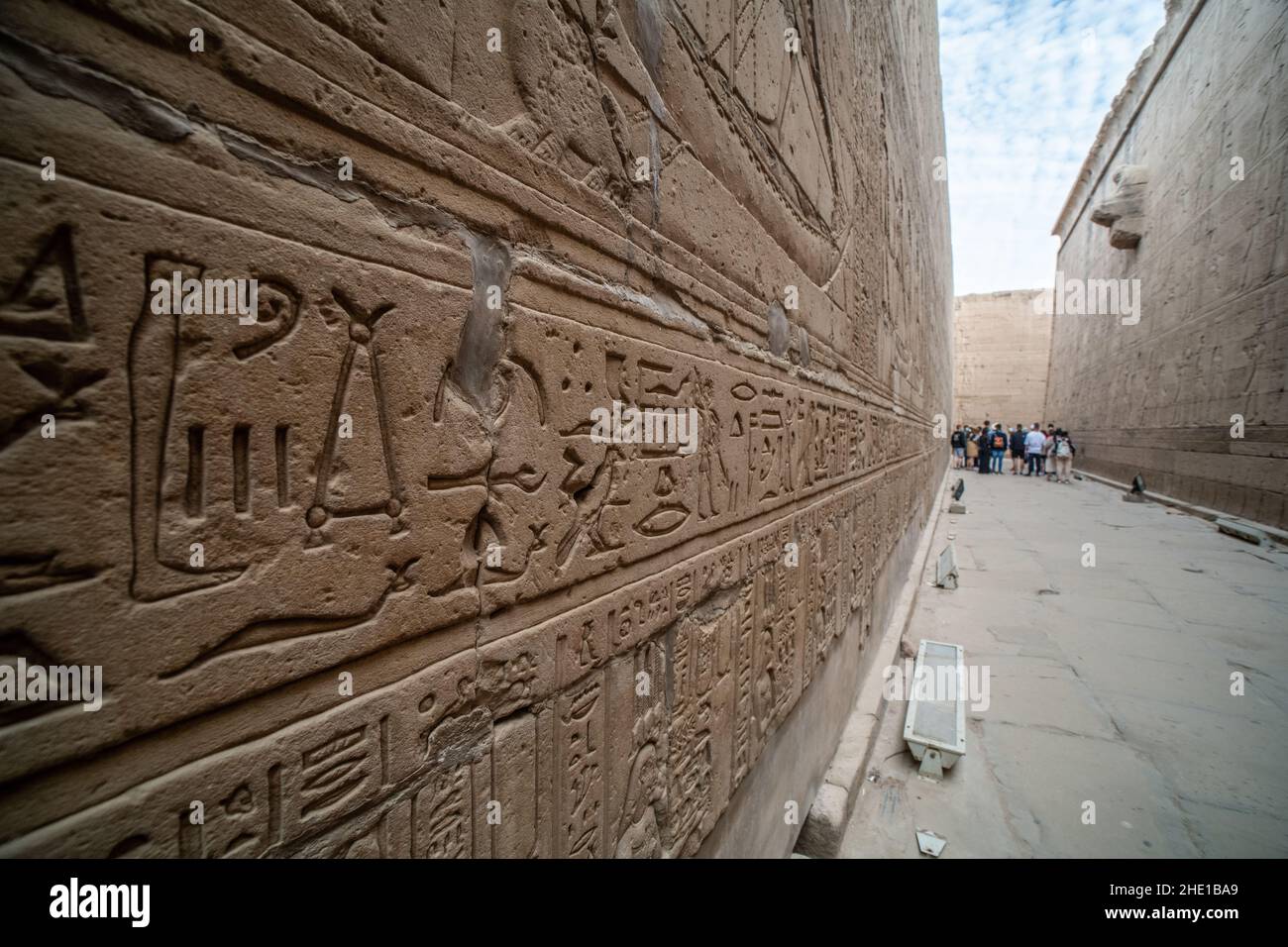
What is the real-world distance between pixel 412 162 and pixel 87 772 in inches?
30.3

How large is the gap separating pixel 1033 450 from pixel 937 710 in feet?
64.1

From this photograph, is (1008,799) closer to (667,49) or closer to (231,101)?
(667,49)

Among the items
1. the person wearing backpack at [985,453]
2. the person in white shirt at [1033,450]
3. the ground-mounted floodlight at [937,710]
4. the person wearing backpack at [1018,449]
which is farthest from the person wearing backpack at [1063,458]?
the ground-mounted floodlight at [937,710]

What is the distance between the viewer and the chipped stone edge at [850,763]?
2533mm

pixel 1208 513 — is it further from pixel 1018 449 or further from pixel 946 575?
pixel 1018 449

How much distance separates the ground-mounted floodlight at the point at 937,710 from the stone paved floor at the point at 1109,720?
0.12m

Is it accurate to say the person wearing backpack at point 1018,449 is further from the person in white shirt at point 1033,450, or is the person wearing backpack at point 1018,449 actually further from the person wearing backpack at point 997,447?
the person in white shirt at point 1033,450

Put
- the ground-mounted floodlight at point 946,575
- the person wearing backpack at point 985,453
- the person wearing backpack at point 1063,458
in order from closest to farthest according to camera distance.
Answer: the ground-mounted floodlight at point 946,575 < the person wearing backpack at point 1063,458 < the person wearing backpack at point 985,453

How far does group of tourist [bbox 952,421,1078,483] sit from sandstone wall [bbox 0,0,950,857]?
19.7 m

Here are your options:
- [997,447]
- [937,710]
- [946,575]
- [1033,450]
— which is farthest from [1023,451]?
[937,710]

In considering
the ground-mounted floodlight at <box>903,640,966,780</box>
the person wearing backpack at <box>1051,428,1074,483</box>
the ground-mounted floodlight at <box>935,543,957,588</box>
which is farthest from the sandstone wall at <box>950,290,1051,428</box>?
the ground-mounted floodlight at <box>903,640,966,780</box>

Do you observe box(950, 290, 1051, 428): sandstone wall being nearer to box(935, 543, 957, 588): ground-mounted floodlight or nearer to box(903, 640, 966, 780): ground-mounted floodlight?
box(935, 543, 957, 588): ground-mounted floodlight

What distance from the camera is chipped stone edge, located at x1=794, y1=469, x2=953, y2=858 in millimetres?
2533

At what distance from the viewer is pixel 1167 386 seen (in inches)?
472
